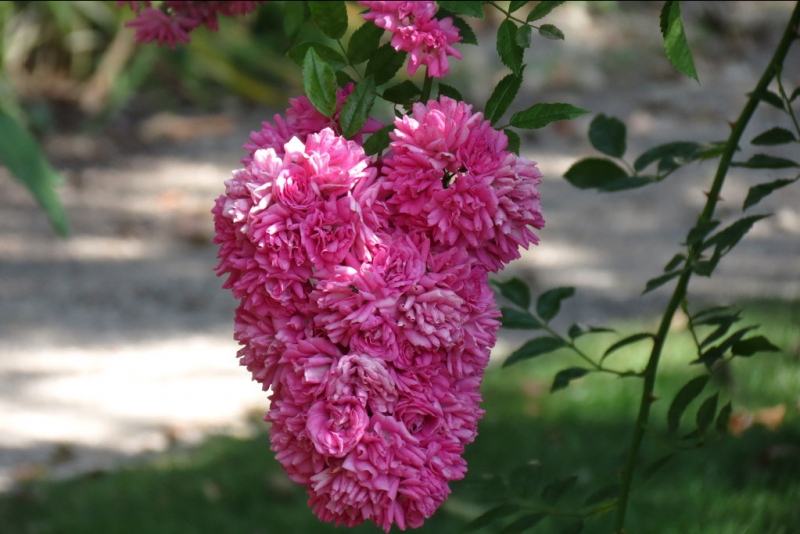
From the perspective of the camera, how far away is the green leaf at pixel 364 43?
→ 107 cm

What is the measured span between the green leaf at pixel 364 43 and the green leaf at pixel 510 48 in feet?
0.43

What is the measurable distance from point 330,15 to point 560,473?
1974mm

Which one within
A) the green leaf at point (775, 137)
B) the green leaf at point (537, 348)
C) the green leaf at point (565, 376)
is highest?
the green leaf at point (775, 137)

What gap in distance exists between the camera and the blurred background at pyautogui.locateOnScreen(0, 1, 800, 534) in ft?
9.32

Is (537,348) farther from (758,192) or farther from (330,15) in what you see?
(330,15)

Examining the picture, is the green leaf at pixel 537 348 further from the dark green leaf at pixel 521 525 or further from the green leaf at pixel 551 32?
the green leaf at pixel 551 32

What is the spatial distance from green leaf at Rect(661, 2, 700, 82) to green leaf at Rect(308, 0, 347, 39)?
346 mm

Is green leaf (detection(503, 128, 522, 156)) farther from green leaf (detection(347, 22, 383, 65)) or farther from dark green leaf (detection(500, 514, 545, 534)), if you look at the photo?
dark green leaf (detection(500, 514, 545, 534))

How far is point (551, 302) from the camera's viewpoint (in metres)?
1.70

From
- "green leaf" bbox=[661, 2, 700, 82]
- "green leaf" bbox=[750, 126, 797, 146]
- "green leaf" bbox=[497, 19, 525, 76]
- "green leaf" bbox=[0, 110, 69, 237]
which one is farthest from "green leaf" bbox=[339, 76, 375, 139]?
"green leaf" bbox=[0, 110, 69, 237]

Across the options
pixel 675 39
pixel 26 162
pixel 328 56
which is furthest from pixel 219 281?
pixel 675 39

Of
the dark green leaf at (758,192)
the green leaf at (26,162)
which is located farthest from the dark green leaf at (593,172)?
the green leaf at (26,162)

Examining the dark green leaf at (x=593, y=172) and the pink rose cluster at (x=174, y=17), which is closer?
the pink rose cluster at (x=174, y=17)

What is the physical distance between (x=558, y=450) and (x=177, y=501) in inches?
45.1
